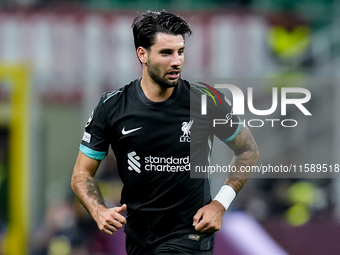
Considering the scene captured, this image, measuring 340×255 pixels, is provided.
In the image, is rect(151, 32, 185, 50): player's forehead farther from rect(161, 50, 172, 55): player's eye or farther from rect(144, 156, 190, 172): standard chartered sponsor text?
rect(144, 156, 190, 172): standard chartered sponsor text

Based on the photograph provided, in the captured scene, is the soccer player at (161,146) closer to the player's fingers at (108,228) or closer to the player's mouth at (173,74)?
the player's mouth at (173,74)

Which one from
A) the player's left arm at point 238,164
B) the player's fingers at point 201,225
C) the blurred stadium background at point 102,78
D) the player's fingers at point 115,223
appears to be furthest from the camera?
the blurred stadium background at point 102,78

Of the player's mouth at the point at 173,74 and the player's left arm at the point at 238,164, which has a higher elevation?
the player's mouth at the point at 173,74

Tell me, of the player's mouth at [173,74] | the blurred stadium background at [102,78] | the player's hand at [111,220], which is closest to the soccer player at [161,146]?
the player's mouth at [173,74]

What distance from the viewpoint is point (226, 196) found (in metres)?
4.26

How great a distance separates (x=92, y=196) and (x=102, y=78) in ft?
24.8

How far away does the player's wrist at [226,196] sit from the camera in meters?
4.21

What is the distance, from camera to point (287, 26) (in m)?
11.7

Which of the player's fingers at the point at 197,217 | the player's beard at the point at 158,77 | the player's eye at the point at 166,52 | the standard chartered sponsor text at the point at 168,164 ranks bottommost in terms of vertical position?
the player's fingers at the point at 197,217

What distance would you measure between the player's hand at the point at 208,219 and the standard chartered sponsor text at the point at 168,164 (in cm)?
31

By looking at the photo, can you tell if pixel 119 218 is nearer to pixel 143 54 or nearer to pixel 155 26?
pixel 143 54

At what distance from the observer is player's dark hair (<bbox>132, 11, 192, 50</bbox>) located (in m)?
4.11

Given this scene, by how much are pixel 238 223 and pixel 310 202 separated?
2897 millimetres

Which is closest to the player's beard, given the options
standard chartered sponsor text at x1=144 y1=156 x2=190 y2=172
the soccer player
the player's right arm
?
the soccer player
